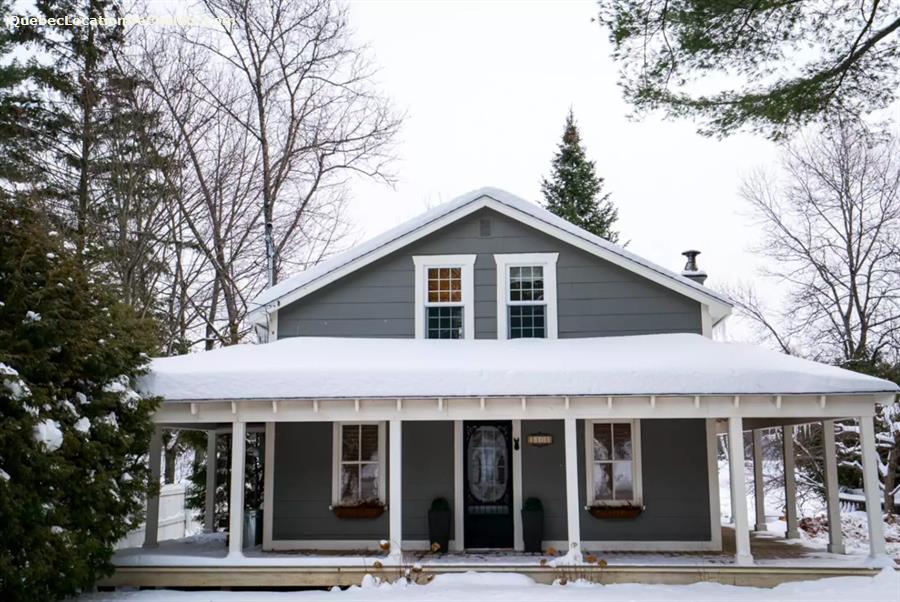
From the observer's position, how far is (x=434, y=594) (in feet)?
28.1

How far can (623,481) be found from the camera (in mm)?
11477

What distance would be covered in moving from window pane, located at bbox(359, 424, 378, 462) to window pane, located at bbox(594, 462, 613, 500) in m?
3.26

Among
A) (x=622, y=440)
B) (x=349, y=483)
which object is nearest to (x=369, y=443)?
(x=349, y=483)

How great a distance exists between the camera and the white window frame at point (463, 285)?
40.6 feet

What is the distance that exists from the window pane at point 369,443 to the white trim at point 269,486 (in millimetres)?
1327

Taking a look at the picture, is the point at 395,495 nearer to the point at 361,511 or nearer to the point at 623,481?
the point at 361,511

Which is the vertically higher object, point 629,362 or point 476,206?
point 476,206

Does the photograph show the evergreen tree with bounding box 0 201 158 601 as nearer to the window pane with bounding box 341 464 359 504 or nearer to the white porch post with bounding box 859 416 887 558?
the window pane with bounding box 341 464 359 504

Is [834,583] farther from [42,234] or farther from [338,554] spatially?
[42,234]

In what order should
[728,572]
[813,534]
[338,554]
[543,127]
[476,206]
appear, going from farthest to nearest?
1. [543,127]
2. [813,534]
3. [476,206]
4. [338,554]
5. [728,572]

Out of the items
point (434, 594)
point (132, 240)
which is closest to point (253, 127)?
point (132, 240)

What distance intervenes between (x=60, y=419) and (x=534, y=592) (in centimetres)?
533

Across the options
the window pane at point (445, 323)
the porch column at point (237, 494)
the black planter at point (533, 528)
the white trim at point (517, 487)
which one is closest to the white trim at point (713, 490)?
the black planter at point (533, 528)

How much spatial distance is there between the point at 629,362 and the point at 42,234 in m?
7.01
